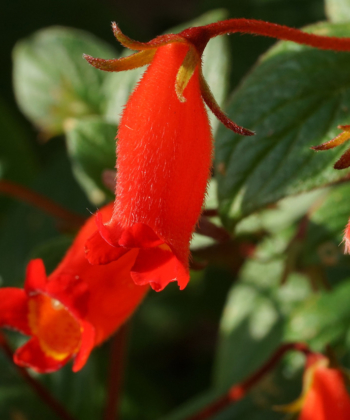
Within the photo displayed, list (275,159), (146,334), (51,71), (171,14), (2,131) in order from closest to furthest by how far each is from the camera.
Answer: (275,159), (51,71), (2,131), (146,334), (171,14)

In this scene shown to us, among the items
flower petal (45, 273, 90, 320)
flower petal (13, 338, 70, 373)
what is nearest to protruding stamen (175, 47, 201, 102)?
flower petal (45, 273, 90, 320)

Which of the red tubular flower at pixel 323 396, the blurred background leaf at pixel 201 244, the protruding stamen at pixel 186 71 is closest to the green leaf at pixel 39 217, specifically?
the blurred background leaf at pixel 201 244

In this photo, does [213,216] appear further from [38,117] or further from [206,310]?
[206,310]

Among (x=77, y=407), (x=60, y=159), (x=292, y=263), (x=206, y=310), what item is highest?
(x=60, y=159)

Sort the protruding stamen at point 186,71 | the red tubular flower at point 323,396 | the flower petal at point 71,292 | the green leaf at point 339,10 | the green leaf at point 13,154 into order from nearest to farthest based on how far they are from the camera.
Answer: the protruding stamen at point 186,71 < the flower petal at point 71,292 < the red tubular flower at point 323,396 < the green leaf at point 339,10 < the green leaf at point 13,154

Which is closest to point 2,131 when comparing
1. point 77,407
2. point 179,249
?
point 77,407

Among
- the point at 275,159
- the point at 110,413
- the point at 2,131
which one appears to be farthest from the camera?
the point at 2,131

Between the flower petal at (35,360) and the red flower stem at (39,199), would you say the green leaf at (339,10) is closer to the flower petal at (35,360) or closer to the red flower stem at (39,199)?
the red flower stem at (39,199)

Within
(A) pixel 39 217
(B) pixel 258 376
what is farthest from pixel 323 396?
(A) pixel 39 217
